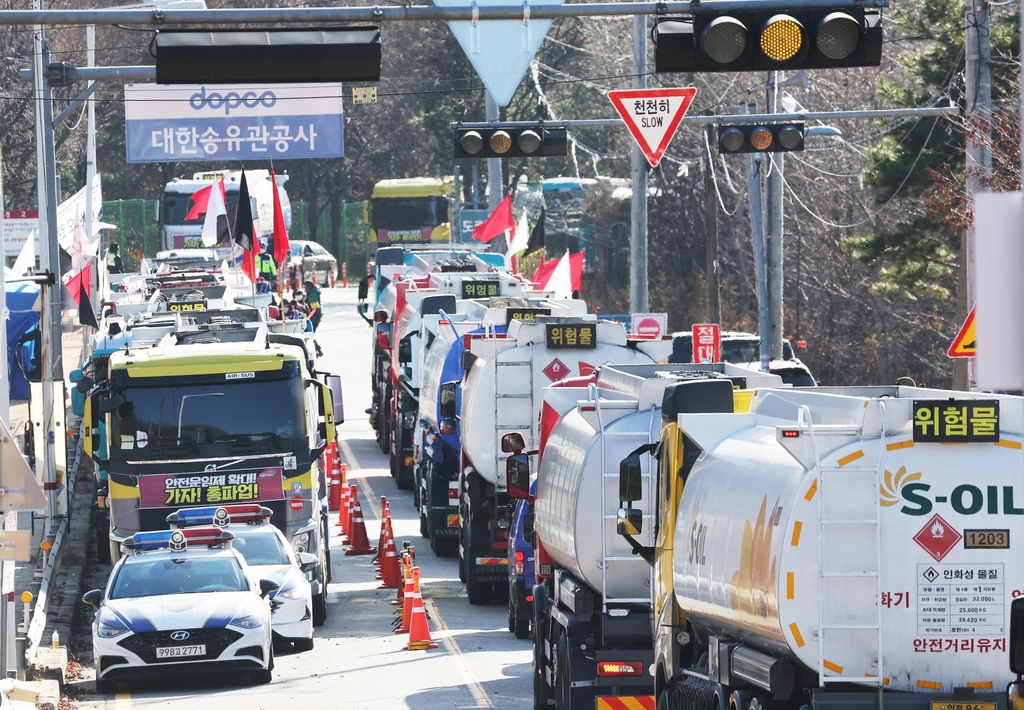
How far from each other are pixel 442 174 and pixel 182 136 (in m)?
38.2

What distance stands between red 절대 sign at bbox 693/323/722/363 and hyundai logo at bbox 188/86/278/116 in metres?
18.4

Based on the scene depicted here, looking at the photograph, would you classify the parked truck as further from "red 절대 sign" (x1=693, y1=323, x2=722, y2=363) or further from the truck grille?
"red 절대 sign" (x1=693, y1=323, x2=722, y2=363)

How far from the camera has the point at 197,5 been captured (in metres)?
20.1

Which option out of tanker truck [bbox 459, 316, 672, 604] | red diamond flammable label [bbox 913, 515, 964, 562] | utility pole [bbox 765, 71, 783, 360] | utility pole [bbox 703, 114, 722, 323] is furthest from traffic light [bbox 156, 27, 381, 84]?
utility pole [bbox 703, 114, 722, 323]

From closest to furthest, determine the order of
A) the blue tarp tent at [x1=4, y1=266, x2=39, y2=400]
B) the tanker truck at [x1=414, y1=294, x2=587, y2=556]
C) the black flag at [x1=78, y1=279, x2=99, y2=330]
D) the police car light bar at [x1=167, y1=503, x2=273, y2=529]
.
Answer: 1. the police car light bar at [x1=167, y1=503, x2=273, y2=529]
2. the tanker truck at [x1=414, y1=294, x2=587, y2=556]
3. the blue tarp tent at [x1=4, y1=266, x2=39, y2=400]
4. the black flag at [x1=78, y1=279, x2=99, y2=330]

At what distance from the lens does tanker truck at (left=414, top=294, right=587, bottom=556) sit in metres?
23.7

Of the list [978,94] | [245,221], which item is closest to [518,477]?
[978,94]

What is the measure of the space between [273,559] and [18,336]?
52.0 ft

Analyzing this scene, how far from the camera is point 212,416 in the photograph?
2028cm

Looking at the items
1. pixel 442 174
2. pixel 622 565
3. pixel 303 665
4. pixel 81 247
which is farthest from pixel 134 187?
pixel 622 565

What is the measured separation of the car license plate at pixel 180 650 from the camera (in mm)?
16578

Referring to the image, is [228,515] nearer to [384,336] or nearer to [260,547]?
[260,547]

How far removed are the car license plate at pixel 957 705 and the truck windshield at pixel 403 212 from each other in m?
70.1

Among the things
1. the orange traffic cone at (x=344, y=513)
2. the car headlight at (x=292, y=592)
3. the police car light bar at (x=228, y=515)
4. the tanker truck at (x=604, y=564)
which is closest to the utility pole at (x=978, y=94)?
the tanker truck at (x=604, y=564)
